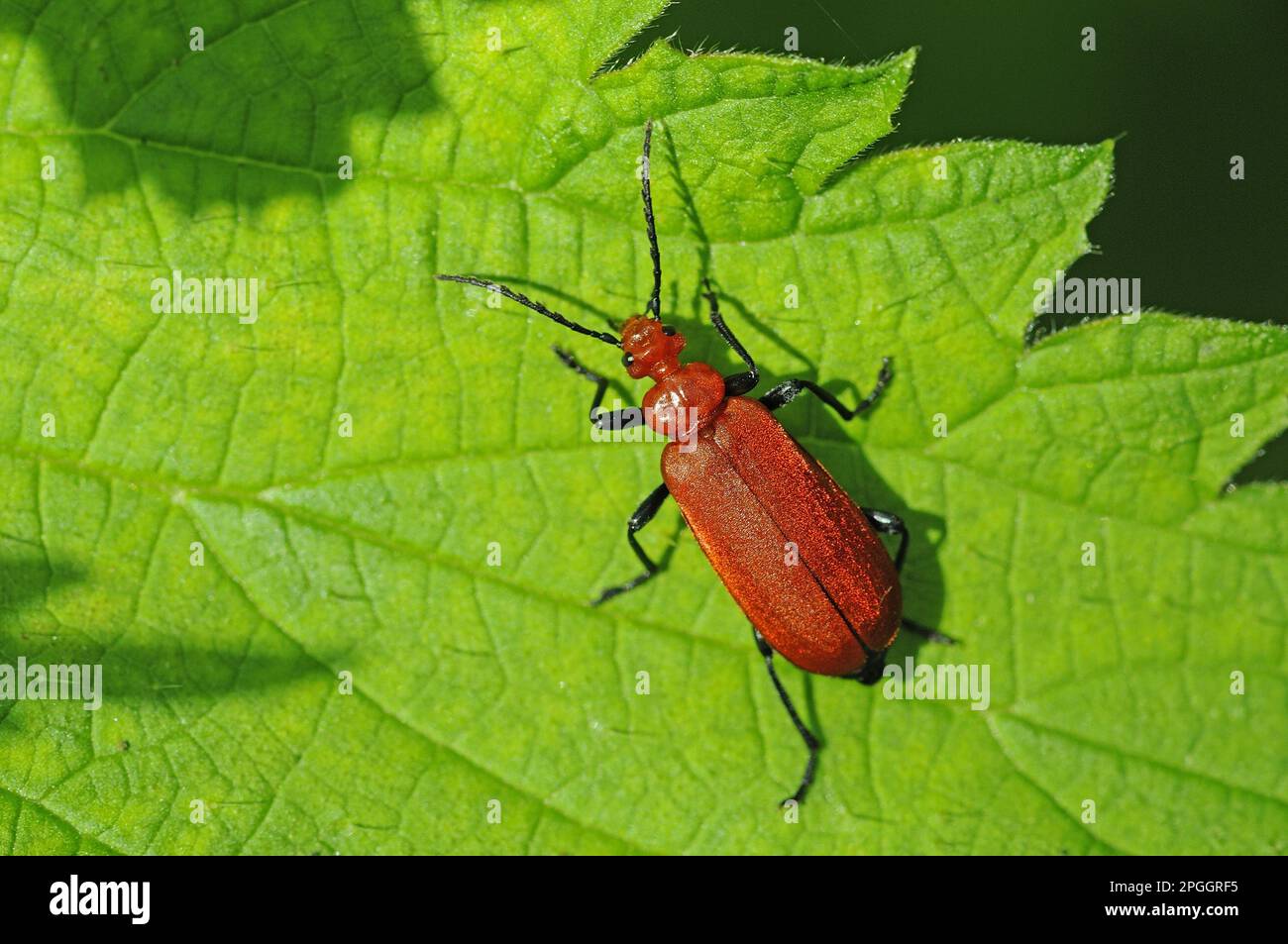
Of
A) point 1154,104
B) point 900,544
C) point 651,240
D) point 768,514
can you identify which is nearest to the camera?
point 651,240

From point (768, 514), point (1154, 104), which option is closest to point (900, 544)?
point (768, 514)

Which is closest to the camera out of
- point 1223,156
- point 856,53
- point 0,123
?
point 0,123

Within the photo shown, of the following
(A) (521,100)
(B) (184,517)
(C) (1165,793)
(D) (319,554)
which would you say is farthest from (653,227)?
(C) (1165,793)

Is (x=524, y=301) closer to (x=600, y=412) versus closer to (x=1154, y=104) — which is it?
(x=600, y=412)

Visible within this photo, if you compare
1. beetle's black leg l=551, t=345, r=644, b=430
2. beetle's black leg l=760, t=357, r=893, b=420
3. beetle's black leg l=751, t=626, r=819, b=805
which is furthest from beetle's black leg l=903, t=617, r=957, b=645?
beetle's black leg l=551, t=345, r=644, b=430

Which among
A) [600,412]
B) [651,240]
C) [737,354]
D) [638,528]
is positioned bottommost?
[638,528]

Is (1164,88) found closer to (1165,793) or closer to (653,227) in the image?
(653,227)
